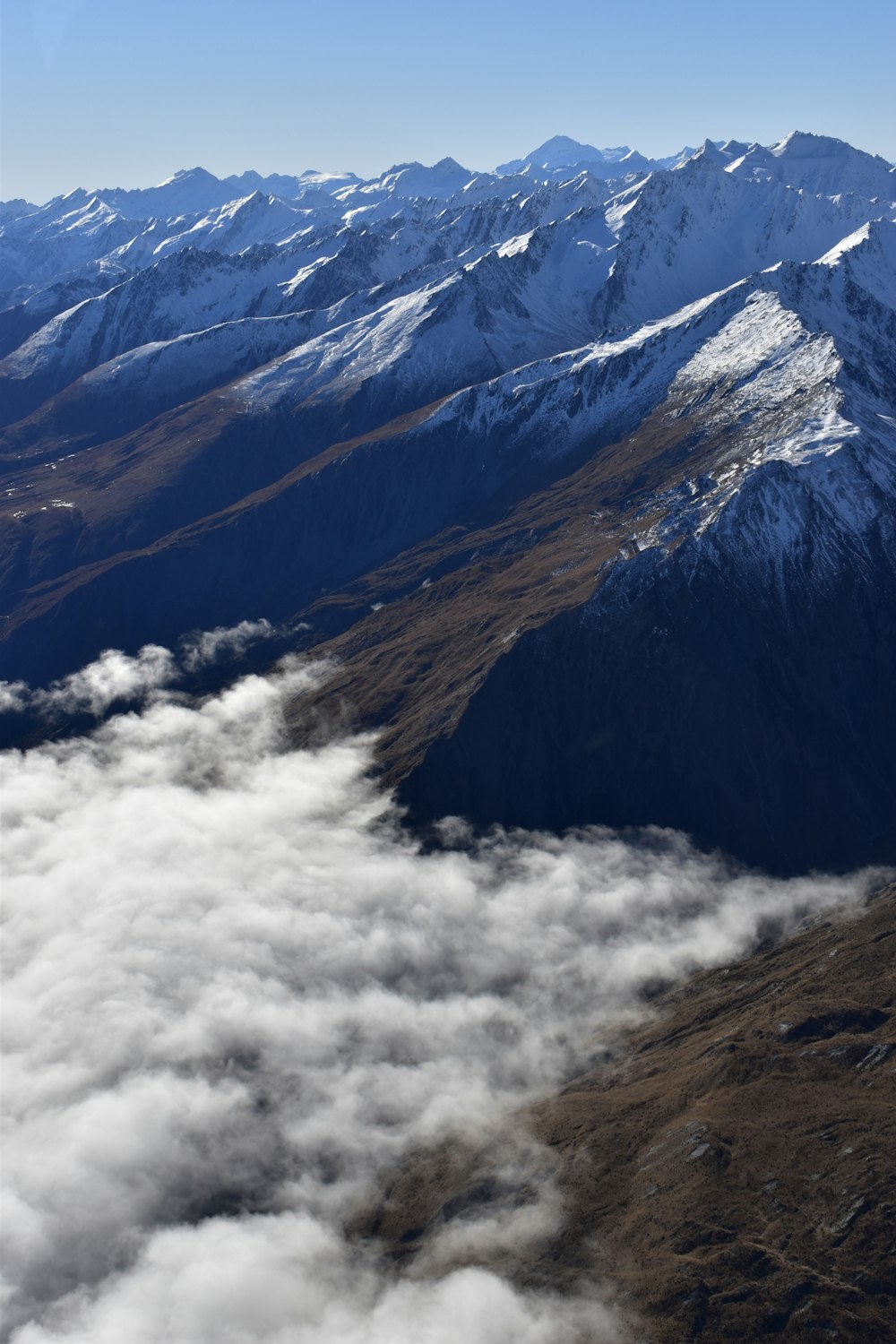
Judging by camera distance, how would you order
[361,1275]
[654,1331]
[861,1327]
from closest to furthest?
[861,1327] → [654,1331] → [361,1275]

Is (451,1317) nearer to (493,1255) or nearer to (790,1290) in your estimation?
(493,1255)

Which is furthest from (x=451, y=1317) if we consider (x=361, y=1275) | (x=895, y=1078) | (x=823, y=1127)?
(x=895, y=1078)

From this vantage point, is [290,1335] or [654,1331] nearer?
[654,1331]

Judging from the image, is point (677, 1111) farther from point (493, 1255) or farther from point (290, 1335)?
point (290, 1335)

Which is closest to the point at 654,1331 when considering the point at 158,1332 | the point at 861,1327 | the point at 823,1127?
the point at 861,1327

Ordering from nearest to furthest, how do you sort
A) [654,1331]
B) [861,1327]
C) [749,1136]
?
[861,1327] → [654,1331] → [749,1136]

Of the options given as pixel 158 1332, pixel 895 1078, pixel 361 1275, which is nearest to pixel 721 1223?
pixel 895 1078

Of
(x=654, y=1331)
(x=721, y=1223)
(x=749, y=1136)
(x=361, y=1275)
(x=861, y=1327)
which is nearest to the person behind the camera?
(x=861, y=1327)

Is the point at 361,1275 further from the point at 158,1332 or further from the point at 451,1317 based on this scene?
the point at 158,1332

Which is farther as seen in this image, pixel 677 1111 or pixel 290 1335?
pixel 677 1111
